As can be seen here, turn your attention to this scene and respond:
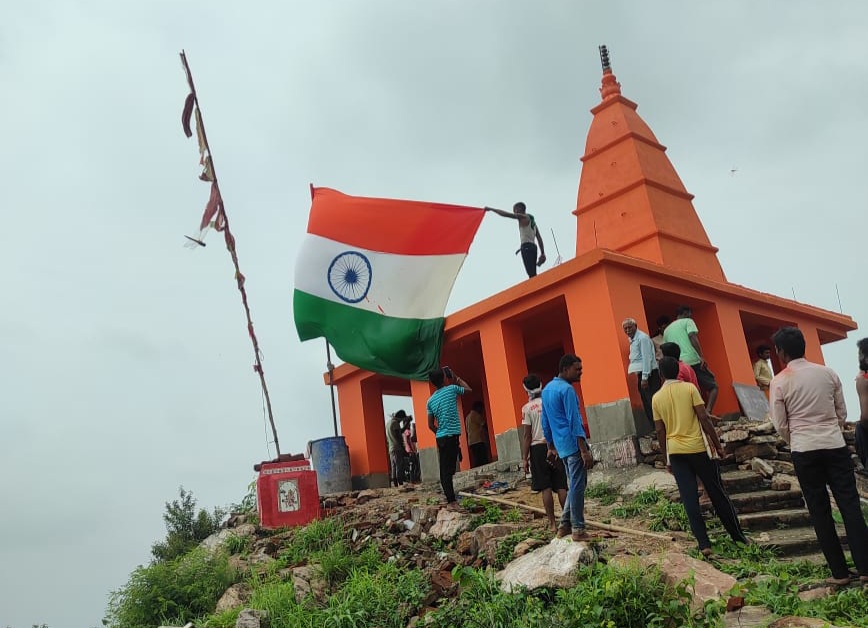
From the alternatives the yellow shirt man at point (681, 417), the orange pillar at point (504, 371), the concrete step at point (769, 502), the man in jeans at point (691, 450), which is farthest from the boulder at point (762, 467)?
the orange pillar at point (504, 371)

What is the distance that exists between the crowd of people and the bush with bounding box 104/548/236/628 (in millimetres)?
2714

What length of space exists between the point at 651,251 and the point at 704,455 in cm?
720

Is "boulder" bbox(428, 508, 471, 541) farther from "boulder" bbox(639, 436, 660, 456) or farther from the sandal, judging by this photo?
the sandal

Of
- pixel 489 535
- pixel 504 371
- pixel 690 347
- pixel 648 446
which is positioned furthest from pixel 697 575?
pixel 504 371

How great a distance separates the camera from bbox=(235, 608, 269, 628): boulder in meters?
7.28

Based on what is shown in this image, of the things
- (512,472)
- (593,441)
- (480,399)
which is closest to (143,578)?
(512,472)

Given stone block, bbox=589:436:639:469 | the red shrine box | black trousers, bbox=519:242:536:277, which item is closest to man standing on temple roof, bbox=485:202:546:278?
black trousers, bbox=519:242:536:277

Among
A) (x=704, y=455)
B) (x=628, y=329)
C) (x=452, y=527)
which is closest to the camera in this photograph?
(x=704, y=455)

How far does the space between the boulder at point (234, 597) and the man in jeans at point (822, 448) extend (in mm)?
5492

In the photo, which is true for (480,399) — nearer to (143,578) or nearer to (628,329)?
(628,329)

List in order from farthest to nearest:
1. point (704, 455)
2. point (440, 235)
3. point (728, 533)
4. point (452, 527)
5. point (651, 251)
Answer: point (651, 251)
point (440, 235)
point (452, 527)
point (728, 533)
point (704, 455)

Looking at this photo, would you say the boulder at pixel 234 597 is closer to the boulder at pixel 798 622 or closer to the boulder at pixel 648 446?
the boulder at pixel 648 446

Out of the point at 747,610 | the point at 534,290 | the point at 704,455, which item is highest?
the point at 534,290

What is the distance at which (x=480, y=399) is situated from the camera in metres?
16.1
